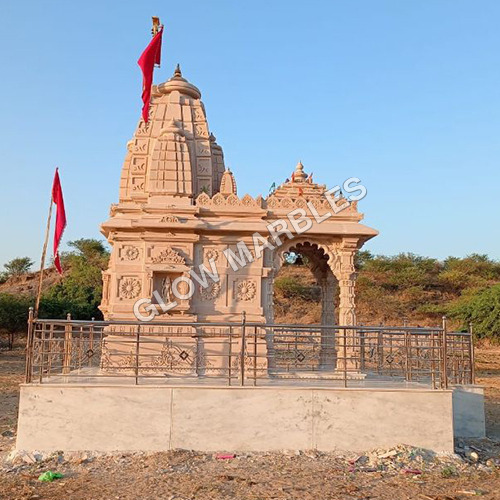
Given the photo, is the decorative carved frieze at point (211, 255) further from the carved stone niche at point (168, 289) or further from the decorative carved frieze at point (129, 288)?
the decorative carved frieze at point (129, 288)

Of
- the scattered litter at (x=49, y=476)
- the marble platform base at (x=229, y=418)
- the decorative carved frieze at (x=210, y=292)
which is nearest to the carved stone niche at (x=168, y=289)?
the decorative carved frieze at (x=210, y=292)

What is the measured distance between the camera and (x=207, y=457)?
7645mm

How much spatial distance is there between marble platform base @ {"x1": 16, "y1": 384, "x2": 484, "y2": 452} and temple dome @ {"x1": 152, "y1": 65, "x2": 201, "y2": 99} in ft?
26.3

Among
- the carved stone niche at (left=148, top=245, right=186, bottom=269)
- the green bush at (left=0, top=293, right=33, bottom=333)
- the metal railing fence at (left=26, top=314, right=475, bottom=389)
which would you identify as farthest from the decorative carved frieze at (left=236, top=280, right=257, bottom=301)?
the green bush at (left=0, top=293, right=33, bottom=333)

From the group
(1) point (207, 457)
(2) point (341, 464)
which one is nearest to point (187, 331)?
(1) point (207, 457)

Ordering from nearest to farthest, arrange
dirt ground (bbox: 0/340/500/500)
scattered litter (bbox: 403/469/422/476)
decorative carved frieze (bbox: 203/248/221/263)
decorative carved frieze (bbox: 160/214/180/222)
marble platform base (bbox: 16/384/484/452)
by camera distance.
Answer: dirt ground (bbox: 0/340/500/500) < scattered litter (bbox: 403/469/422/476) < marble platform base (bbox: 16/384/484/452) < decorative carved frieze (bbox: 160/214/180/222) < decorative carved frieze (bbox: 203/248/221/263)

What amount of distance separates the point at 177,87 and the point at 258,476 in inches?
376

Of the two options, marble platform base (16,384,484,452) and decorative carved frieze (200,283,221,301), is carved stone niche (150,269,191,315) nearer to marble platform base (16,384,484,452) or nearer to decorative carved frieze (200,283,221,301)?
decorative carved frieze (200,283,221,301)

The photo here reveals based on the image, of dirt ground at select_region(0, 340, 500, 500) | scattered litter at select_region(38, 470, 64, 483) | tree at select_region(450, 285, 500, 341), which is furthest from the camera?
tree at select_region(450, 285, 500, 341)

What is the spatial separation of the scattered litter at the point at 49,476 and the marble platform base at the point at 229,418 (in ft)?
2.55

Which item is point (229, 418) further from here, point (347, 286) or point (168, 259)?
point (347, 286)

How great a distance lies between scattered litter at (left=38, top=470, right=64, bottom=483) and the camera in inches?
268

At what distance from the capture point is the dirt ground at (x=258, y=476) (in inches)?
248

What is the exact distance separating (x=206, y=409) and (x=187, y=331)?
331 cm
